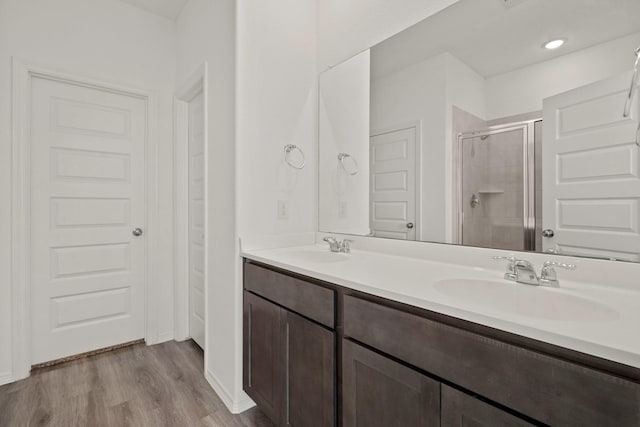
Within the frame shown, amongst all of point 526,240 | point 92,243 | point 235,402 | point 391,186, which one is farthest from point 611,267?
point 92,243

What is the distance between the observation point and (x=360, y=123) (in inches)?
69.7

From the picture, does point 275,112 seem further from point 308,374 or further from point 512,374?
point 512,374

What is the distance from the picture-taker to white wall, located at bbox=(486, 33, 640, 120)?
37.8 inches

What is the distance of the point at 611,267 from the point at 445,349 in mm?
621

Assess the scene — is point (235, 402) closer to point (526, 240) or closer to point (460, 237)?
point (460, 237)

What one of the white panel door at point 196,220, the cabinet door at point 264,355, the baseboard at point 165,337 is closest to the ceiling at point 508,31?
the cabinet door at point 264,355

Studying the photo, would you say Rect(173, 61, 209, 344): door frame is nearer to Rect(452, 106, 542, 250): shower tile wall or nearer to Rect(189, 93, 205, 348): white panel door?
Rect(189, 93, 205, 348): white panel door

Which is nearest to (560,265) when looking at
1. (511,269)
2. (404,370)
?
(511,269)

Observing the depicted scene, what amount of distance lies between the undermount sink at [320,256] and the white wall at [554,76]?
929mm

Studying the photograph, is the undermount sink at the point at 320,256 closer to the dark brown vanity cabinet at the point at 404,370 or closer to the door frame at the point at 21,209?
the dark brown vanity cabinet at the point at 404,370

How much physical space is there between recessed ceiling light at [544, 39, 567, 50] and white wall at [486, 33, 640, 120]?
48mm

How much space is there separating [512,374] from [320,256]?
1114mm

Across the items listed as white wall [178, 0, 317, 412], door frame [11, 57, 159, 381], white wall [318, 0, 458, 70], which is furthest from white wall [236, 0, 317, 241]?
door frame [11, 57, 159, 381]

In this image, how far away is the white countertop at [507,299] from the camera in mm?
596
